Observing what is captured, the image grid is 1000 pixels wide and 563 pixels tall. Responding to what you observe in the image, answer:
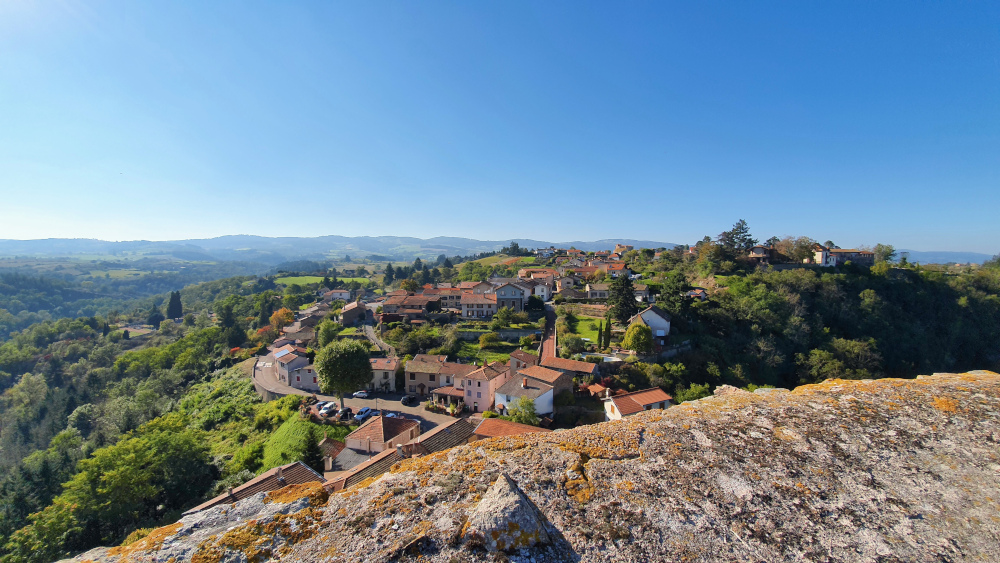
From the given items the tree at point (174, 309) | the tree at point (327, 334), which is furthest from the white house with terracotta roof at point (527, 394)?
the tree at point (174, 309)

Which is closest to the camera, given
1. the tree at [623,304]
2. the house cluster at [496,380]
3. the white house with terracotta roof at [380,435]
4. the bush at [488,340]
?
the white house with terracotta roof at [380,435]

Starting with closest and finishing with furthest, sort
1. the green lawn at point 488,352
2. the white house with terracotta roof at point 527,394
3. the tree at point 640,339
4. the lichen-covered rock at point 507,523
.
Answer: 1. the lichen-covered rock at point 507,523
2. the white house with terracotta roof at point 527,394
3. the tree at point 640,339
4. the green lawn at point 488,352

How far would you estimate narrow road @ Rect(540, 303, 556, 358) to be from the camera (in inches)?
1355

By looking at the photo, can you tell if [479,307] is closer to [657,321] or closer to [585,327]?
[585,327]

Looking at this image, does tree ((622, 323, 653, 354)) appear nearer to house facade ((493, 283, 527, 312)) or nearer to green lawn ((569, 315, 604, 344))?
green lawn ((569, 315, 604, 344))

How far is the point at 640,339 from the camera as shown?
97.3ft

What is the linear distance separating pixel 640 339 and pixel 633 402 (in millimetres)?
6906

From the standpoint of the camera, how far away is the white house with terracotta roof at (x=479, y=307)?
46.9m

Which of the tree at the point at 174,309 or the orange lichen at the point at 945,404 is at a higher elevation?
the orange lichen at the point at 945,404

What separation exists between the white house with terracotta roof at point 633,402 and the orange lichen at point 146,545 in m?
23.7

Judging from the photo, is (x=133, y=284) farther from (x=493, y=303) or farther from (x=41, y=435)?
(x=493, y=303)

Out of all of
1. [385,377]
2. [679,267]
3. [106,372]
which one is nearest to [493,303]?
[385,377]

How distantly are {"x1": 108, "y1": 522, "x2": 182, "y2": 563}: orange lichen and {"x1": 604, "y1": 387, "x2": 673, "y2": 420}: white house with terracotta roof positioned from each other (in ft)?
77.9

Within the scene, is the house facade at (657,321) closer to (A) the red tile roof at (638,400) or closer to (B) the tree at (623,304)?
(B) the tree at (623,304)
